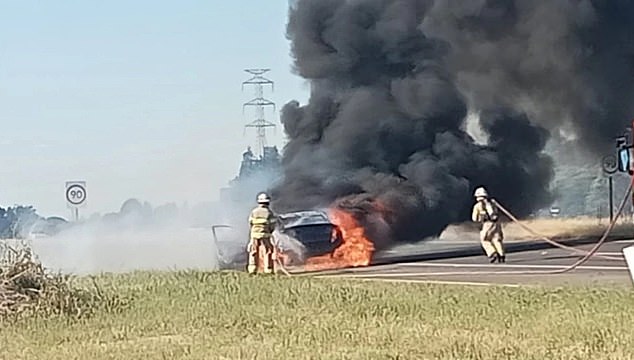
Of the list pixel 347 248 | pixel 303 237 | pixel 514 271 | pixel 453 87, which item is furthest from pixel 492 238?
pixel 453 87

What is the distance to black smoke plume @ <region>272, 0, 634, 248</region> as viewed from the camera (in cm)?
3250

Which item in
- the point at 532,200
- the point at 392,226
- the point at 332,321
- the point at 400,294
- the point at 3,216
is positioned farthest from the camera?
the point at 532,200

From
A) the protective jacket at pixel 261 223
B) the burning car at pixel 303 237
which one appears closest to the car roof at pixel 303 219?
the burning car at pixel 303 237

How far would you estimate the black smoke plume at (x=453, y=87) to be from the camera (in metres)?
32.5

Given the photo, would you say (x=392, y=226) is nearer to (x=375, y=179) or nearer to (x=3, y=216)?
Result: (x=375, y=179)

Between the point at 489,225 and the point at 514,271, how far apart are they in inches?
81.6

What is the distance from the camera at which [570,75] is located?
112ft

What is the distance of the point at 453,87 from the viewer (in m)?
33.9

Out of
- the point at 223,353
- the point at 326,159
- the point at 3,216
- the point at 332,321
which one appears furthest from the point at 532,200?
the point at 223,353

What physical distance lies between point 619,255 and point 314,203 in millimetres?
7648

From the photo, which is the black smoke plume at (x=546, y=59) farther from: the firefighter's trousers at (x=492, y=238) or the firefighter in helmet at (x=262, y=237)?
the firefighter in helmet at (x=262, y=237)

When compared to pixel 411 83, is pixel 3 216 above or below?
below

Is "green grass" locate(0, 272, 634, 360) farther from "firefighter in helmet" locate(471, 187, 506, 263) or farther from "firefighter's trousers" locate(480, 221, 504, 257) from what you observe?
"firefighter's trousers" locate(480, 221, 504, 257)

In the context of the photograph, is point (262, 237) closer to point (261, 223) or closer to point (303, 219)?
point (261, 223)
